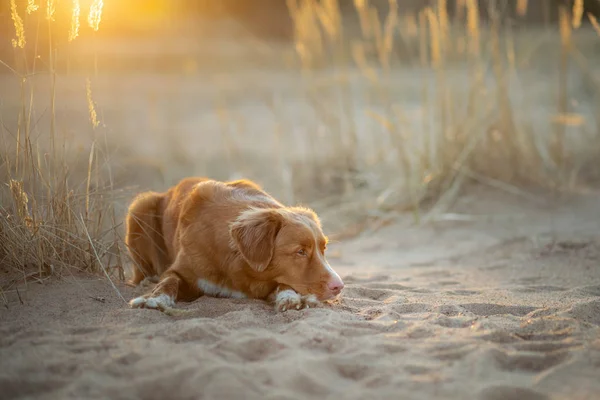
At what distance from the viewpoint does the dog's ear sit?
3986mm

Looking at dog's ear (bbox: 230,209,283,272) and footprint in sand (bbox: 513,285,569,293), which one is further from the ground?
dog's ear (bbox: 230,209,283,272)

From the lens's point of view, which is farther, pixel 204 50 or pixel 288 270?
pixel 204 50

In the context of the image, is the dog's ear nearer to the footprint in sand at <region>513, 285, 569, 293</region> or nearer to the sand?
the sand

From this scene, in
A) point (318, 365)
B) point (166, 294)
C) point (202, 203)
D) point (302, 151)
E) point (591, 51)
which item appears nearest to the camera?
point (318, 365)

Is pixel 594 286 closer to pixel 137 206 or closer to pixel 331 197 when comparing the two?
pixel 137 206

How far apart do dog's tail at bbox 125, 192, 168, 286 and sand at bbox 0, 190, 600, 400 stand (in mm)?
582

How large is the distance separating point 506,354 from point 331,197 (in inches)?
220

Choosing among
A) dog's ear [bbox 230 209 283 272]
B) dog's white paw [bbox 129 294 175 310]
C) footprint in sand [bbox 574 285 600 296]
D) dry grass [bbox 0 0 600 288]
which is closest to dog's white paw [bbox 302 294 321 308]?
dog's ear [bbox 230 209 283 272]

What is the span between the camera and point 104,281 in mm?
4270

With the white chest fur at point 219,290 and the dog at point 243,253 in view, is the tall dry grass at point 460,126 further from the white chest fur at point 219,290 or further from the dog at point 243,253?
the white chest fur at point 219,290

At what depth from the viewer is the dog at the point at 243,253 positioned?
13.1 feet

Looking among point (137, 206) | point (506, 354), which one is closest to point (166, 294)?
point (137, 206)

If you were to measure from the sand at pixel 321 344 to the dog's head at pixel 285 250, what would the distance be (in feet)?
0.57

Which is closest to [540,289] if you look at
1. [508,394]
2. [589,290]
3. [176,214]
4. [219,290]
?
[589,290]
